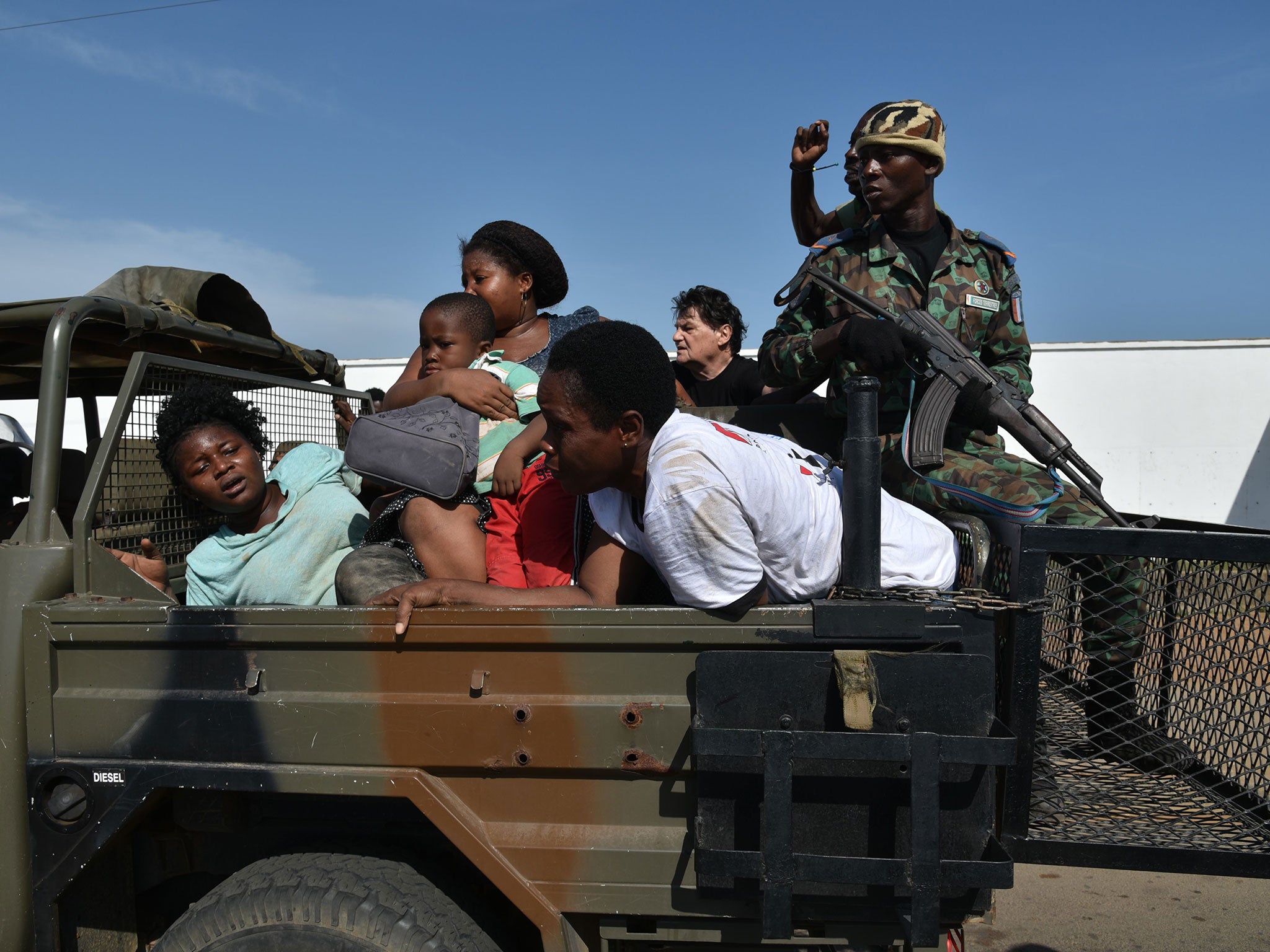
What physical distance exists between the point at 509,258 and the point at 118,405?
143cm

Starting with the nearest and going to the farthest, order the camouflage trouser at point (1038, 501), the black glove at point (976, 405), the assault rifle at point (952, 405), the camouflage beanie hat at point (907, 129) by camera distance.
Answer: the camouflage trouser at point (1038, 501)
the assault rifle at point (952, 405)
the black glove at point (976, 405)
the camouflage beanie hat at point (907, 129)

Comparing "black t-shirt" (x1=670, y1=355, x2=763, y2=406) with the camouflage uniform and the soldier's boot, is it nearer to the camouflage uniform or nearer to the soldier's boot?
the camouflage uniform

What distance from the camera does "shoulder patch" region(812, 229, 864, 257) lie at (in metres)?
3.39

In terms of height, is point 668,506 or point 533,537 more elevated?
point 668,506

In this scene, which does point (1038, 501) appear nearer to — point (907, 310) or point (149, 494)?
point (907, 310)

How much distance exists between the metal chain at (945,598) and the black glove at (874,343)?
105 centimetres

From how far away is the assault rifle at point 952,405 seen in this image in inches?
112

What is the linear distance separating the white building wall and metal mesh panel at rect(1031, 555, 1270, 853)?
10803mm

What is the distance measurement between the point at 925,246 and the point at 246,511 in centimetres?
242

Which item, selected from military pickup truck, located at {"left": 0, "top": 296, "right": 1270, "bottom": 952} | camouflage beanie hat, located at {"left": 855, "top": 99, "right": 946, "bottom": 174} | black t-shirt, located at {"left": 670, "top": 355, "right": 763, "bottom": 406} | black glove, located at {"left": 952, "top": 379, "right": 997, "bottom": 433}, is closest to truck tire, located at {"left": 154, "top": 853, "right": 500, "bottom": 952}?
military pickup truck, located at {"left": 0, "top": 296, "right": 1270, "bottom": 952}

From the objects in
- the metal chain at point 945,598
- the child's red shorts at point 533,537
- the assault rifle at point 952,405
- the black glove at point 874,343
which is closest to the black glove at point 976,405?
the assault rifle at point 952,405

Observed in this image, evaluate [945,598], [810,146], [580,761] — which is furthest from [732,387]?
[580,761]

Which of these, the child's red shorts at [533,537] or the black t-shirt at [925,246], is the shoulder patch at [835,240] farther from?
the child's red shorts at [533,537]

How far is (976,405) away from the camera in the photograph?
2992 mm
